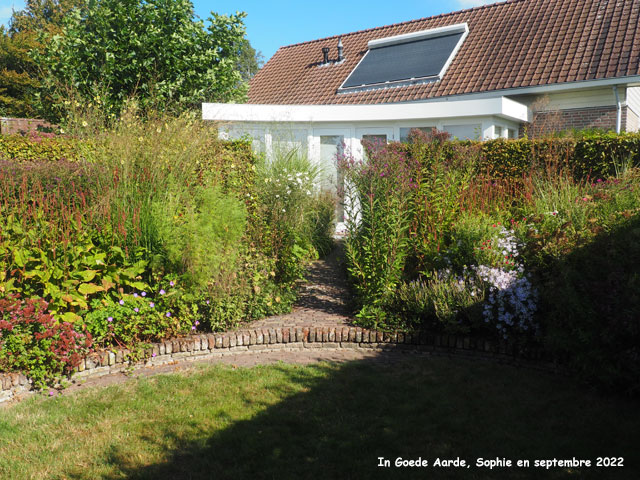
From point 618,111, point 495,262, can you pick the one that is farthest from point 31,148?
point 618,111

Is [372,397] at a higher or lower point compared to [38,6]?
lower

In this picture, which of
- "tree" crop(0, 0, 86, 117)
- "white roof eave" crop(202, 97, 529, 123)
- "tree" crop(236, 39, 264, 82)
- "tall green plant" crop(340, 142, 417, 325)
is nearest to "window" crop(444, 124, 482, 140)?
"white roof eave" crop(202, 97, 529, 123)

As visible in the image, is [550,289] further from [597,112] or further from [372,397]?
[597,112]

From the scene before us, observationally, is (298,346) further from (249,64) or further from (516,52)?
(249,64)

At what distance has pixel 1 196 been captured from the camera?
5289mm

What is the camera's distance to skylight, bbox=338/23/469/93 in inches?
561

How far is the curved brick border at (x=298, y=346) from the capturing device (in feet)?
15.2

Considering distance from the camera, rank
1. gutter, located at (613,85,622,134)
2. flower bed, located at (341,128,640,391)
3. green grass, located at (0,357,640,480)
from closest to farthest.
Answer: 1. green grass, located at (0,357,640,480)
2. flower bed, located at (341,128,640,391)
3. gutter, located at (613,85,622,134)

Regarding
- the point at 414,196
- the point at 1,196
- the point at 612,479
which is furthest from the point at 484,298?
the point at 1,196

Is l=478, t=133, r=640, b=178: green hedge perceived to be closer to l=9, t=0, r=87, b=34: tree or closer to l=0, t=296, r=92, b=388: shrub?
l=0, t=296, r=92, b=388: shrub

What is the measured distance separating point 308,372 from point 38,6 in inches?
1426

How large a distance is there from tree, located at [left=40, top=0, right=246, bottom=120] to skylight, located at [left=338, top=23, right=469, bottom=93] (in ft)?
15.9

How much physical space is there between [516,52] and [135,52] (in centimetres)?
960

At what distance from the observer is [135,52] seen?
37.4 ft
